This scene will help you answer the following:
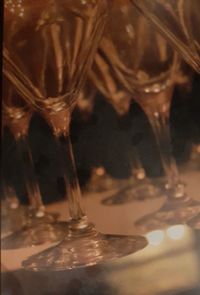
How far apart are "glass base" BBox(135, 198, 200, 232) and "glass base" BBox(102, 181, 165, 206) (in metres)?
0.02

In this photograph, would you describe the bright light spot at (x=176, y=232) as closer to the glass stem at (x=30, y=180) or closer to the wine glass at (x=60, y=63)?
the wine glass at (x=60, y=63)

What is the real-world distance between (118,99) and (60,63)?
10 centimetres

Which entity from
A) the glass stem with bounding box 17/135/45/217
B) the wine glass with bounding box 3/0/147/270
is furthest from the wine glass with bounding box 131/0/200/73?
the glass stem with bounding box 17/135/45/217

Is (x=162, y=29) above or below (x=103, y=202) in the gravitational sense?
above

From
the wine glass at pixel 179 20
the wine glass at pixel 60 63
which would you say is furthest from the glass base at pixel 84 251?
the wine glass at pixel 179 20

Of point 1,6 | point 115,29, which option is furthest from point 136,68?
point 1,6

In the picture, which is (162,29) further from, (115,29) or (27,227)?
(27,227)

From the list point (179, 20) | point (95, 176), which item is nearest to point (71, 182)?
point (95, 176)

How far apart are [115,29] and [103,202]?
0.15 metres

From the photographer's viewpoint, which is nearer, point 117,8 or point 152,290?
point 152,290

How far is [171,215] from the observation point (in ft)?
1.52

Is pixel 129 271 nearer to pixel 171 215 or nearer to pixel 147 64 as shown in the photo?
pixel 171 215

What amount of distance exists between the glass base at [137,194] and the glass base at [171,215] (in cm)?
2

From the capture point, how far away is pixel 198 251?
1.36 ft
